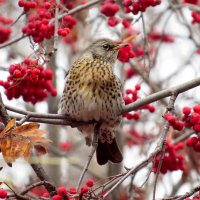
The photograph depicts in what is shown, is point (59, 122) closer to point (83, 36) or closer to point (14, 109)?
point (14, 109)

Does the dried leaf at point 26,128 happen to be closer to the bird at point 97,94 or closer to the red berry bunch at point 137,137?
the bird at point 97,94

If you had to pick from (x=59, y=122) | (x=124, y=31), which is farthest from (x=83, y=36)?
(x=59, y=122)

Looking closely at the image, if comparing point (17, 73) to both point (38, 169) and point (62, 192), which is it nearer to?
point (38, 169)

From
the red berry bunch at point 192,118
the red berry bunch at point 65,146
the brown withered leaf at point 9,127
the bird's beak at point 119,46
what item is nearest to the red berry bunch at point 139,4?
the bird's beak at point 119,46

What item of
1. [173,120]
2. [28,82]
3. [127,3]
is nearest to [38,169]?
[28,82]

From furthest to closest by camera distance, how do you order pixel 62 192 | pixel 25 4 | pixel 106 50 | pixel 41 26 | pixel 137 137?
pixel 137 137, pixel 106 50, pixel 41 26, pixel 25 4, pixel 62 192

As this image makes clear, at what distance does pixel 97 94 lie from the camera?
4.07m

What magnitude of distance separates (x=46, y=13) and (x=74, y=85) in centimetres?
66

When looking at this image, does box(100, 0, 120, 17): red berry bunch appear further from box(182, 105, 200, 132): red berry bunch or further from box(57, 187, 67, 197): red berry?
box(57, 187, 67, 197): red berry

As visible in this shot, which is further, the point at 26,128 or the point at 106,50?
the point at 106,50

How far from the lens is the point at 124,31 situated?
5090 mm

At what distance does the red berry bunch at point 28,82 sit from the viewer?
3246mm

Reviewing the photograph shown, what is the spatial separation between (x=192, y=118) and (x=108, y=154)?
1.59 m

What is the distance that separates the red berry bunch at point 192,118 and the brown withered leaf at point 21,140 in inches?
31.0
